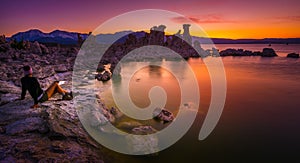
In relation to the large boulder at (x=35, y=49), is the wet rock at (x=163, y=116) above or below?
below

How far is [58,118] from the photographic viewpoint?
902 cm

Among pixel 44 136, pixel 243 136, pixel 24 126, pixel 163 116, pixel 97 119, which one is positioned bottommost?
pixel 243 136

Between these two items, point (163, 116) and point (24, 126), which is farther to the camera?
point (163, 116)

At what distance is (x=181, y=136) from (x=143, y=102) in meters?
7.42

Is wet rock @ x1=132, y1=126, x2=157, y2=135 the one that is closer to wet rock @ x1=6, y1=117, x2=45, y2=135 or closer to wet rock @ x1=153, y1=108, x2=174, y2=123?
wet rock @ x1=153, y1=108, x2=174, y2=123

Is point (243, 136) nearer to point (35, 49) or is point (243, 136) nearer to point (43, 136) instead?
point (43, 136)

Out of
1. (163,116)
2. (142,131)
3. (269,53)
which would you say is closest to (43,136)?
(142,131)

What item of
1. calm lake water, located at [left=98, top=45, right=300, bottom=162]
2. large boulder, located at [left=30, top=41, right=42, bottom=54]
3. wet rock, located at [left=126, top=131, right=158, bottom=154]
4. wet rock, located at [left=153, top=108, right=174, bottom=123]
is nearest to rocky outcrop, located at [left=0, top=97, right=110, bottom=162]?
wet rock, located at [left=126, top=131, right=158, bottom=154]

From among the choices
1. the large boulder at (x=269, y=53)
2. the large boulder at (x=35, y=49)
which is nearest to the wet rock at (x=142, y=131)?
the large boulder at (x=35, y=49)

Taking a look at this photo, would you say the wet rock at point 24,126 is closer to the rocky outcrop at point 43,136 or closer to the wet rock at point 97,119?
the rocky outcrop at point 43,136

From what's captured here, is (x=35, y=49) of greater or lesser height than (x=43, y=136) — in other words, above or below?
above

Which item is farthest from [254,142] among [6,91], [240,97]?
[6,91]

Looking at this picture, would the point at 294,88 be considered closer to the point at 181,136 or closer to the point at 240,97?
the point at 240,97

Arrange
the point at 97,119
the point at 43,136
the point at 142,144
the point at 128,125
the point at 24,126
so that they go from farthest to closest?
the point at 128,125, the point at 97,119, the point at 142,144, the point at 24,126, the point at 43,136
